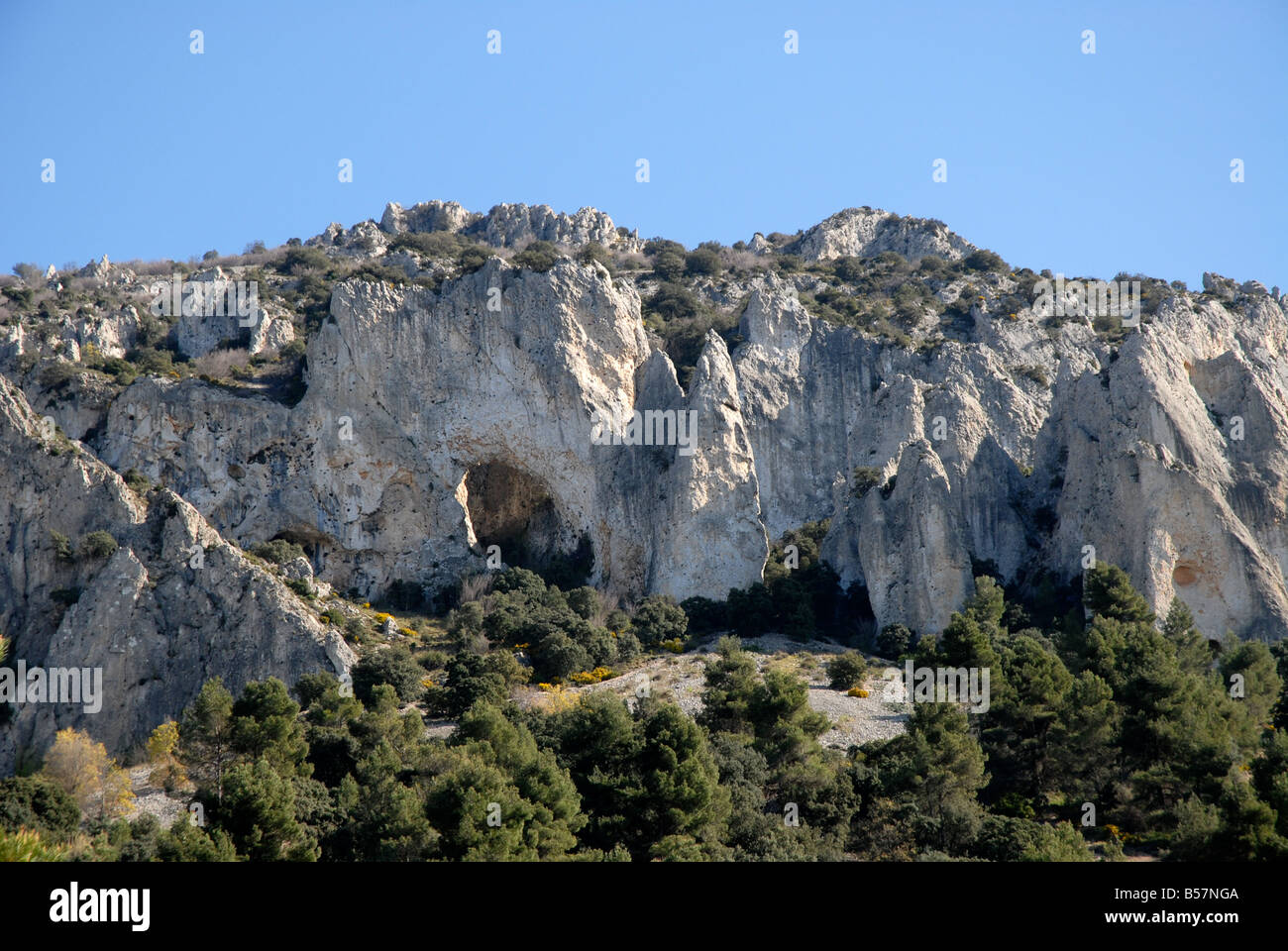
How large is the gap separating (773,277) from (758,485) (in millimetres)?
17726

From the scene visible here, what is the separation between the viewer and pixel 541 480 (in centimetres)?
5884

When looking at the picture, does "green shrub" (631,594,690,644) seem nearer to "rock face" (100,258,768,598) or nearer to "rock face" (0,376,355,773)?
"rock face" (100,258,768,598)

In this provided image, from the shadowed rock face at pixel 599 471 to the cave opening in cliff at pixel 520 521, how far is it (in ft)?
0.51

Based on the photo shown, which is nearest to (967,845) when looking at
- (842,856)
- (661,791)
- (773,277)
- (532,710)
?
(842,856)

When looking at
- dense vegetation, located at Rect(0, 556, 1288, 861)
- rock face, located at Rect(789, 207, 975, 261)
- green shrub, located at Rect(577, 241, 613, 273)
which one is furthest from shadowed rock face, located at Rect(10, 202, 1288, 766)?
Answer: rock face, located at Rect(789, 207, 975, 261)

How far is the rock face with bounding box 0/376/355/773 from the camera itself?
43.9 m

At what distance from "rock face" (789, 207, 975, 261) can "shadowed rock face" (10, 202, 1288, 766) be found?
22.2 meters

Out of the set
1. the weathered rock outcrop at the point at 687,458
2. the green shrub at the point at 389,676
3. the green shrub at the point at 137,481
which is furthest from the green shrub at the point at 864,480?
the green shrub at the point at 137,481

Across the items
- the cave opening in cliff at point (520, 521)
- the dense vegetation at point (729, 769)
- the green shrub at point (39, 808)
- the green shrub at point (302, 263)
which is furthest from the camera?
the green shrub at point (302, 263)

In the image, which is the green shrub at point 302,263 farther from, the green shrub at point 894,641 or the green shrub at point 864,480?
the green shrub at point 894,641

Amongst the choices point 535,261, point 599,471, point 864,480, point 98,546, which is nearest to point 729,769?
point 864,480

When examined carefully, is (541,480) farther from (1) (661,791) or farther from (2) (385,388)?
(1) (661,791)

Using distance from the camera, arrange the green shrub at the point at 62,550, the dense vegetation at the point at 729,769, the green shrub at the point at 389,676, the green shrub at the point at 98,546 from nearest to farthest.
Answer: the dense vegetation at the point at 729,769 → the green shrub at the point at 389,676 → the green shrub at the point at 98,546 → the green shrub at the point at 62,550

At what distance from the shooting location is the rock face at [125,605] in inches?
1727
